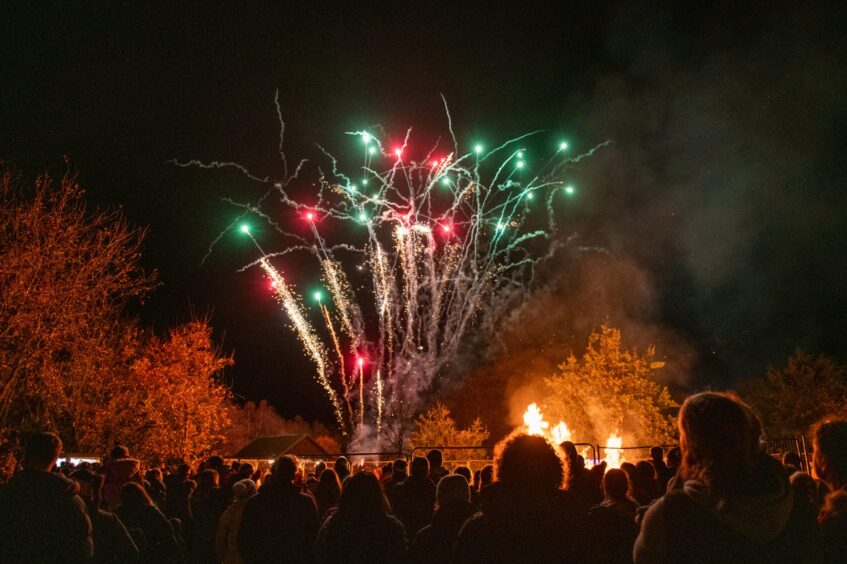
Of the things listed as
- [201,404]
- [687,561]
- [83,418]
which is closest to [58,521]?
[687,561]

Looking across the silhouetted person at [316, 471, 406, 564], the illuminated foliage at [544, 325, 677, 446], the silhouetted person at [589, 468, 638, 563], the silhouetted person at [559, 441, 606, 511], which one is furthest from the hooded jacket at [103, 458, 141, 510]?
the illuminated foliage at [544, 325, 677, 446]

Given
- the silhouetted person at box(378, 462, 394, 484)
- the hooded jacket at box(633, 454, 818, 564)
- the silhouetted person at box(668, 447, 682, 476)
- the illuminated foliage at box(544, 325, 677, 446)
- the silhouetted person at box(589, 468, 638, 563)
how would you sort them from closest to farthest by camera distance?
the hooded jacket at box(633, 454, 818, 564), the silhouetted person at box(589, 468, 638, 563), the silhouetted person at box(668, 447, 682, 476), the silhouetted person at box(378, 462, 394, 484), the illuminated foliage at box(544, 325, 677, 446)

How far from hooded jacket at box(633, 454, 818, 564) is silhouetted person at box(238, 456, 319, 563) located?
313cm

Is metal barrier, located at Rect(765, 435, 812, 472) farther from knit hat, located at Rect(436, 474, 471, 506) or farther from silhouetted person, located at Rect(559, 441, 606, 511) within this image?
knit hat, located at Rect(436, 474, 471, 506)

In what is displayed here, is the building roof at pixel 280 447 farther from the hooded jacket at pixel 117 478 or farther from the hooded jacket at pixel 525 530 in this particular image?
the hooded jacket at pixel 525 530

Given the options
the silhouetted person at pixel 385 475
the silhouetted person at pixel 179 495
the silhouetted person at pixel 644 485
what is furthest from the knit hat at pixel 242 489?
the silhouetted person at pixel 644 485

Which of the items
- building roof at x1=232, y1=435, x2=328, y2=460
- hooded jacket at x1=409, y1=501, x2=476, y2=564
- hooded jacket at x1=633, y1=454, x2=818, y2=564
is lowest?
building roof at x1=232, y1=435, x2=328, y2=460

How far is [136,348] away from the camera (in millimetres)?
31953

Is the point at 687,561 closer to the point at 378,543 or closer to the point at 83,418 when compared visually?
the point at 378,543

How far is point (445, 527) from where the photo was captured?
15.9 feet

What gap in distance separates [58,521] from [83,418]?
28.7 m

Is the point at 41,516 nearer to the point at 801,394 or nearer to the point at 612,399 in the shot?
the point at 612,399

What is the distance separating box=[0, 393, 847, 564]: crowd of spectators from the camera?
2363mm

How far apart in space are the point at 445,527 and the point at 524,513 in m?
2.02
